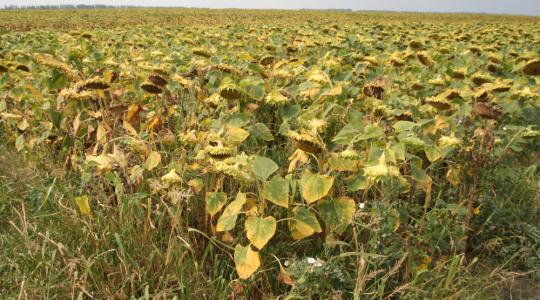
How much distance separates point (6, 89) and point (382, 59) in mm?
2320

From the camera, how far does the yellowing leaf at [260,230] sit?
1.35 m

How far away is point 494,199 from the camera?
6.44ft

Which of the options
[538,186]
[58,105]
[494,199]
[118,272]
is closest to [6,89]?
[58,105]

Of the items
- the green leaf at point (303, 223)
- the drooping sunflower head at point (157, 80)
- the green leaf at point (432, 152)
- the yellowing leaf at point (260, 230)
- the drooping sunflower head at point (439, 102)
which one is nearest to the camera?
the yellowing leaf at point (260, 230)

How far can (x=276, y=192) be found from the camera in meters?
1.41

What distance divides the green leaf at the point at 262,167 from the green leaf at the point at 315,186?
10 centimetres

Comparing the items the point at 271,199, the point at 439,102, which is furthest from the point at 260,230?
the point at 439,102

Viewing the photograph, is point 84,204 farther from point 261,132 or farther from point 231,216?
point 261,132

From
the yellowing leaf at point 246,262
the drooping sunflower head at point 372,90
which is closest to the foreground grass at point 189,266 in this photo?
the yellowing leaf at point 246,262

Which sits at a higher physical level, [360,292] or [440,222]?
[440,222]

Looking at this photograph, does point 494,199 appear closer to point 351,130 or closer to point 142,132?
point 351,130

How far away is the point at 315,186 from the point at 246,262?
0.98 ft

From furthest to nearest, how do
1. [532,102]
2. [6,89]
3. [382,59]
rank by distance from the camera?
[382,59]
[6,89]
[532,102]

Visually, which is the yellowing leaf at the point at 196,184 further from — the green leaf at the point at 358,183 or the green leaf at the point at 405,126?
the green leaf at the point at 405,126
